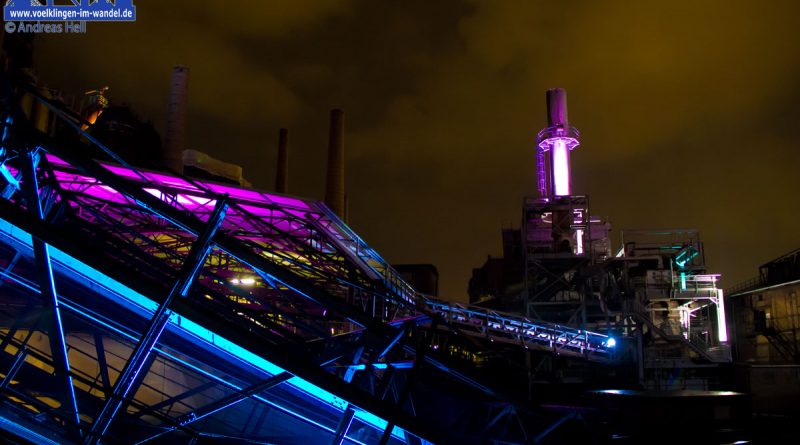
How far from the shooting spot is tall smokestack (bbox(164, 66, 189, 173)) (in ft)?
126

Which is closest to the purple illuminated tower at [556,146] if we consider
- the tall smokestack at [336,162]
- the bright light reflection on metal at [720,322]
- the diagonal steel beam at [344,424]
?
the bright light reflection on metal at [720,322]

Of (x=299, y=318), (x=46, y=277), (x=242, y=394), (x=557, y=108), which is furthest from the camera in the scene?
(x=557, y=108)

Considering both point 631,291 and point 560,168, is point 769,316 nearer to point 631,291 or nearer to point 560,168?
point 631,291

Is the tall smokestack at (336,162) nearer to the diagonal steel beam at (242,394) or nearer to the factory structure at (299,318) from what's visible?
the factory structure at (299,318)

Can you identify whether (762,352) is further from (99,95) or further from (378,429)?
(99,95)

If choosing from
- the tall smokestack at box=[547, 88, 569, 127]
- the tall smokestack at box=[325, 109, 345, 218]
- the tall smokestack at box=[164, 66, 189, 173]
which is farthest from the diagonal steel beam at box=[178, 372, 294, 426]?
the tall smokestack at box=[325, 109, 345, 218]

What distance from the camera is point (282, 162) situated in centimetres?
6141

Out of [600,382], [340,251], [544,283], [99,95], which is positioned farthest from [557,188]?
[99,95]

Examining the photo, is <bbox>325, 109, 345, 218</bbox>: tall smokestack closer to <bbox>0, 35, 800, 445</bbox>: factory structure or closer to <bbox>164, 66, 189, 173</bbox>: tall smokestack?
<bbox>0, 35, 800, 445</bbox>: factory structure

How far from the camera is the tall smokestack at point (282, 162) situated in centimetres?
6056

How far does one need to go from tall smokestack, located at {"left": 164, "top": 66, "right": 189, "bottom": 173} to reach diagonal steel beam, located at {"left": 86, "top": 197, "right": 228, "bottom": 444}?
112 ft

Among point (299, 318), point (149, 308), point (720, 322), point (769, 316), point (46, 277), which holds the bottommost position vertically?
point (149, 308)

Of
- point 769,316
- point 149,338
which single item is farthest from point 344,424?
point 769,316

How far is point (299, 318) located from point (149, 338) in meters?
18.0
